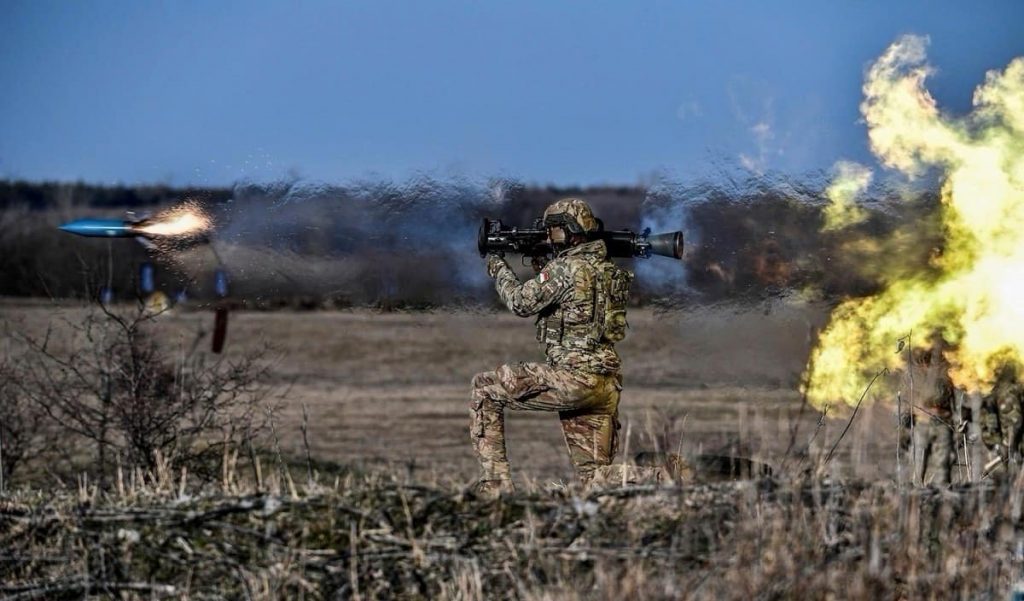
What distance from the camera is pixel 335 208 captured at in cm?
1410

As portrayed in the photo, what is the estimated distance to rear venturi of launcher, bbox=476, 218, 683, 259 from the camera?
1048 cm

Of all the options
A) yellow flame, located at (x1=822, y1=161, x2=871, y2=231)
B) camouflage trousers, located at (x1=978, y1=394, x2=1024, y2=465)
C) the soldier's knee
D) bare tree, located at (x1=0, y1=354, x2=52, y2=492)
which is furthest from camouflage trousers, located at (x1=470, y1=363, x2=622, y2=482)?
bare tree, located at (x1=0, y1=354, x2=52, y2=492)

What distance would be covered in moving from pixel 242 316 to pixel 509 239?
76.2ft

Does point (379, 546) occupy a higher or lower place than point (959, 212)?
lower

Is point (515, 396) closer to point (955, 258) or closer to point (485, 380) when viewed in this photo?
point (485, 380)

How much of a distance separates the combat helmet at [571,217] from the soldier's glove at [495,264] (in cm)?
37

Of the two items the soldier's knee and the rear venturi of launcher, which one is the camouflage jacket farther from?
the soldier's knee

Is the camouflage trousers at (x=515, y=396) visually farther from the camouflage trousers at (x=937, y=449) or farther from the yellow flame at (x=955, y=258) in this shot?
the camouflage trousers at (x=937, y=449)

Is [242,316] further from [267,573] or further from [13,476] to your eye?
[267,573]

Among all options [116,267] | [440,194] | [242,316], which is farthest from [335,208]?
[242,316]

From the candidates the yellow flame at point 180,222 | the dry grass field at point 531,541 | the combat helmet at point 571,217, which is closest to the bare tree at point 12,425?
the yellow flame at point 180,222

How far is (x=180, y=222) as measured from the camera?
1341 cm

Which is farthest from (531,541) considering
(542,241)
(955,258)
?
(955,258)

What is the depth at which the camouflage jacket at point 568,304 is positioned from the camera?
10266 mm
